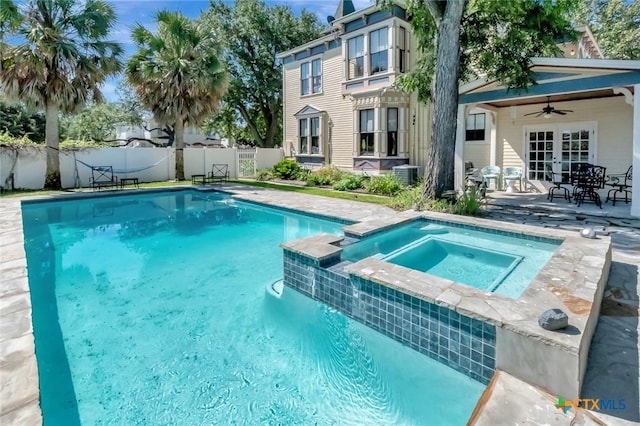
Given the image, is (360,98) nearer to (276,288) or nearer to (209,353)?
(276,288)

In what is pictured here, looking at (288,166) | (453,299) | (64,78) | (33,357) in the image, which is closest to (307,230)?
(453,299)

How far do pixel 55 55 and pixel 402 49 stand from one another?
1256 cm

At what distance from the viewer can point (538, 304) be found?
323 centimetres

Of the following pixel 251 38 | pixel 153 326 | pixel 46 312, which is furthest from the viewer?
pixel 251 38

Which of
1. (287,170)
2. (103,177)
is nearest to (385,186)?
(287,170)

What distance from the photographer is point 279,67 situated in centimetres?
2527

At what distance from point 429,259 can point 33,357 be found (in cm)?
505

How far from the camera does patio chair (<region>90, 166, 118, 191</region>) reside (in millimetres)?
15609

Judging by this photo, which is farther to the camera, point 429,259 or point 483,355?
point 429,259

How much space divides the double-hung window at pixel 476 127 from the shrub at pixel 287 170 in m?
7.82

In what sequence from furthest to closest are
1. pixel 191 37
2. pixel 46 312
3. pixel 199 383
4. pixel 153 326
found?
pixel 191 37
pixel 46 312
pixel 153 326
pixel 199 383

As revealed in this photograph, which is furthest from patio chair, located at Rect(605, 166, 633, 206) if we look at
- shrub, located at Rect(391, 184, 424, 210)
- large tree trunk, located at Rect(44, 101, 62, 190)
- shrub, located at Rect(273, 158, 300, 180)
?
large tree trunk, located at Rect(44, 101, 62, 190)

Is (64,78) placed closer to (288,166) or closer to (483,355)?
(288,166)

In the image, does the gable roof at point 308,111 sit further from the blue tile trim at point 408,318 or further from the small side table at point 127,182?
the blue tile trim at point 408,318
